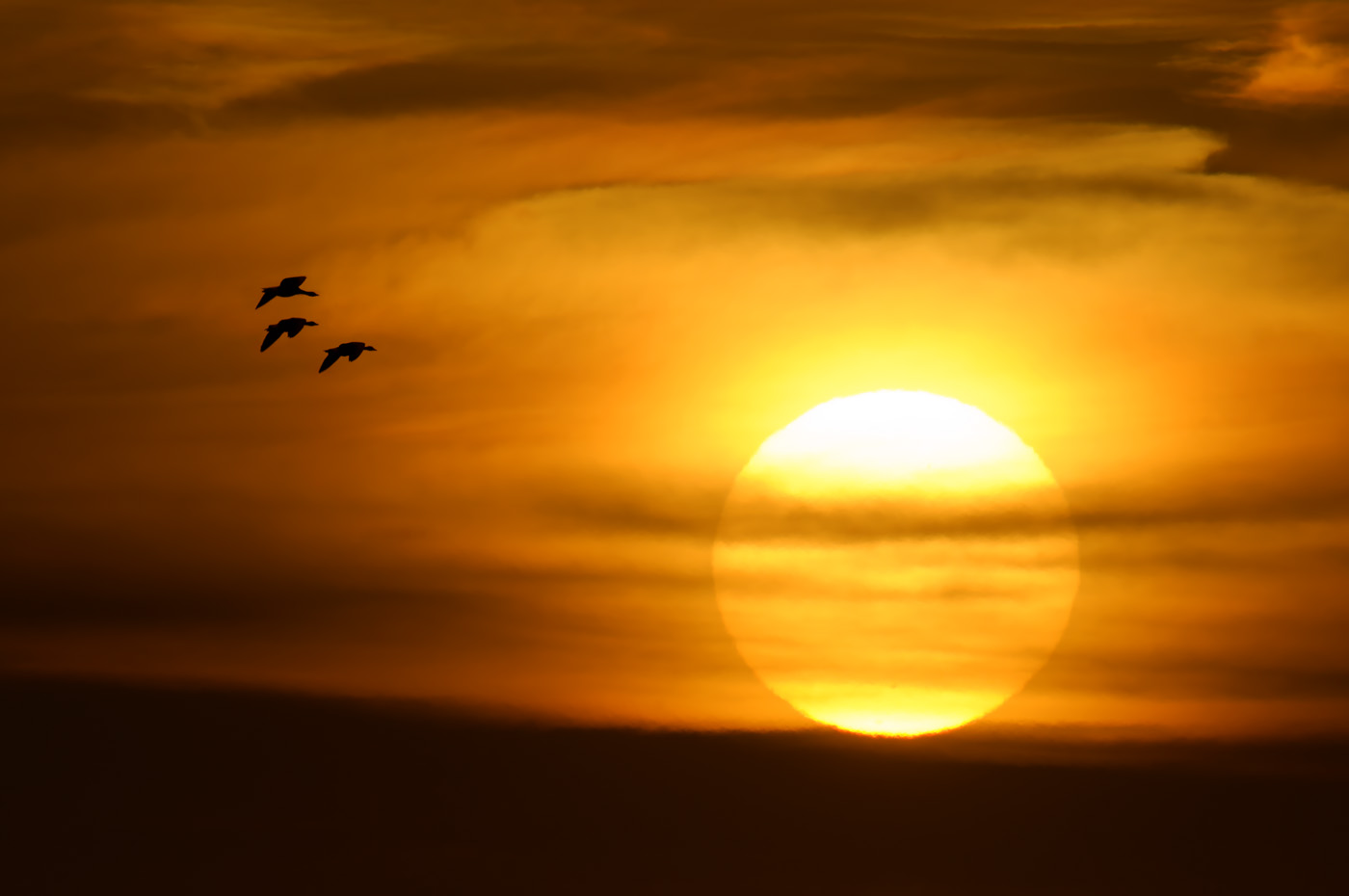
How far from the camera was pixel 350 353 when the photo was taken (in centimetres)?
16125

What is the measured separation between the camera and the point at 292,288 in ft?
506

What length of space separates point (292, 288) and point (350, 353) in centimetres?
813
